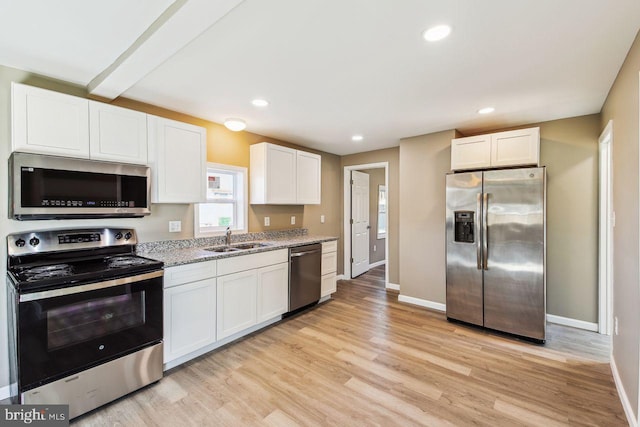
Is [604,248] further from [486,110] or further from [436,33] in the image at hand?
[436,33]

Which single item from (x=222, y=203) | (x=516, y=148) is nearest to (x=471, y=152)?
(x=516, y=148)

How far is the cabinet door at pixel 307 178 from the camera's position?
4.11m

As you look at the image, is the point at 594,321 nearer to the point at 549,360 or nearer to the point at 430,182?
the point at 549,360

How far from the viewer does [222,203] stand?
354 cm

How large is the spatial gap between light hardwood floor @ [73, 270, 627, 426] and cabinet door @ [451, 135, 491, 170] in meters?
1.87

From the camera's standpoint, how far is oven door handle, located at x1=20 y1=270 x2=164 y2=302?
65.2 inches

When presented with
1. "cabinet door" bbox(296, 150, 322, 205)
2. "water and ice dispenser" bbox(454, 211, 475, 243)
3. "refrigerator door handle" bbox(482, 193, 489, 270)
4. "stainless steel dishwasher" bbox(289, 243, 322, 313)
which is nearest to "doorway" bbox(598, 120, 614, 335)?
"refrigerator door handle" bbox(482, 193, 489, 270)

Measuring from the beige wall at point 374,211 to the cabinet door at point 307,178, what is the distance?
2017 mm

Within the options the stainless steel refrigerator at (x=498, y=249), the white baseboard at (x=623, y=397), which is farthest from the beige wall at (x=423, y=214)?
the white baseboard at (x=623, y=397)

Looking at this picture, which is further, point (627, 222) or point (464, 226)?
point (464, 226)

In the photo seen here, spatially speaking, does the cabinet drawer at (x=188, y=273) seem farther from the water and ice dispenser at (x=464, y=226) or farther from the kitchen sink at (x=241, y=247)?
the water and ice dispenser at (x=464, y=226)

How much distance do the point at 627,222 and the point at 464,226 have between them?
56.1 inches

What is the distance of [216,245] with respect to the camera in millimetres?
3318

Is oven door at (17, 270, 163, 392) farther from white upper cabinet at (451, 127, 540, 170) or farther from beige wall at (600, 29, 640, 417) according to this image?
white upper cabinet at (451, 127, 540, 170)
